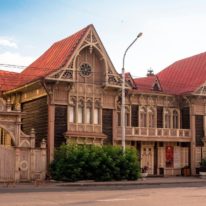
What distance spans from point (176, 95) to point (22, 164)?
1688 cm

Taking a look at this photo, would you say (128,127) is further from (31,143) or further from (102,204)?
(102,204)

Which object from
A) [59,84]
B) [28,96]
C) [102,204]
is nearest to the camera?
[102,204]

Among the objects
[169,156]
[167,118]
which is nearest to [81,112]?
[167,118]

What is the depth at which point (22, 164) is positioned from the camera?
32.0 meters

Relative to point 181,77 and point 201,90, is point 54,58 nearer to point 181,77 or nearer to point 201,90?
point 201,90

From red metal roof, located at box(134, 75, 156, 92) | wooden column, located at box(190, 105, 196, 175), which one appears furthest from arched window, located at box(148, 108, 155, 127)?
wooden column, located at box(190, 105, 196, 175)

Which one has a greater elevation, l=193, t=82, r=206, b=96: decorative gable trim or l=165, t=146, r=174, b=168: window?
l=193, t=82, r=206, b=96: decorative gable trim

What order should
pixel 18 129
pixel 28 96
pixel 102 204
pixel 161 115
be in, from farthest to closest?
pixel 161 115
pixel 28 96
pixel 18 129
pixel 102 204

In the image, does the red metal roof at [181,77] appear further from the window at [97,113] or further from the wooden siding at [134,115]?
the window at [97,113]

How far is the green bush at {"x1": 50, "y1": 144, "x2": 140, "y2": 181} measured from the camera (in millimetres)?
32594

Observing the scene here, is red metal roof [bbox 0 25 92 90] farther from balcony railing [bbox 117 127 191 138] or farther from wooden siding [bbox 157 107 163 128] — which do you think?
wooden siding [bbox 157 107 163 128]

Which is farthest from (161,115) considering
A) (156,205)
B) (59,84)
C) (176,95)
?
(156,205)

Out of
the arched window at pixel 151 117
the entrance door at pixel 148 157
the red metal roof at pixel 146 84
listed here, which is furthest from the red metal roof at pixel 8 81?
the entrance door at pixel 148 157

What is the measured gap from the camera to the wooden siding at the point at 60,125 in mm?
35594
